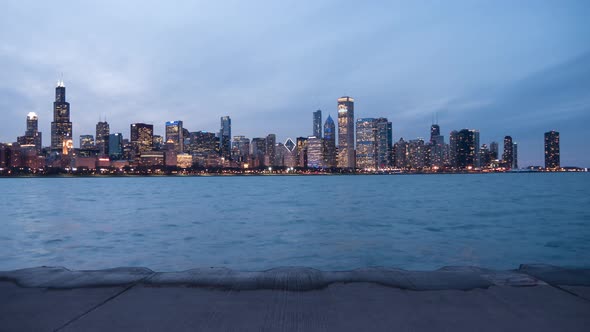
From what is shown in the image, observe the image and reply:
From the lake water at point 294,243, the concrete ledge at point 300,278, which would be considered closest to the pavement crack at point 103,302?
the concrete ledge at point 300,278

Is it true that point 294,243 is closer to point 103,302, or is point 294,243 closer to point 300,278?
point 300,278

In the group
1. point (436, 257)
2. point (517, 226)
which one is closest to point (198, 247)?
point (436, 257)

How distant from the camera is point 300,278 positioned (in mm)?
7246

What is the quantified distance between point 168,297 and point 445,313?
13.7 ft

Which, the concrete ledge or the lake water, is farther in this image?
the lake water

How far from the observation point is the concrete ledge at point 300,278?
22.0ft

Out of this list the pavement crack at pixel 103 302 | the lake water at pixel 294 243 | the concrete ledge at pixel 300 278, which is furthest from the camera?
the lake water at pixel 294 243

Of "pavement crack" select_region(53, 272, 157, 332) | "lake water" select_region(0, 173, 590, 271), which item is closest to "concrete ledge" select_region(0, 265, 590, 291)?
"pavement crack" select_region(53, 272, 157, 332)

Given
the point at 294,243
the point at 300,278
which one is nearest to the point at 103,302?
the point at 300,278

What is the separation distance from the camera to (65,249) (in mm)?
21016

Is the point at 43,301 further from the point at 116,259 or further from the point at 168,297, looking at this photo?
the point at 116,259

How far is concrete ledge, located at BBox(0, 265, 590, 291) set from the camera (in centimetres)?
671

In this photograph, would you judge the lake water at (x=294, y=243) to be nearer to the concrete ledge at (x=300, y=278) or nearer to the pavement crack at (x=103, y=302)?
the concrete ledge at (x=300, y=278)

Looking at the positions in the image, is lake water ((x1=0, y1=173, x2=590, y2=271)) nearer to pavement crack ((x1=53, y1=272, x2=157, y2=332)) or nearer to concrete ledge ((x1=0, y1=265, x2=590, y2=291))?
concrete ledge ((x1=0, y1=265, x2=590, y2=291))
